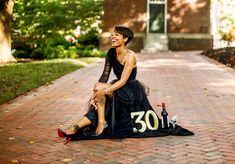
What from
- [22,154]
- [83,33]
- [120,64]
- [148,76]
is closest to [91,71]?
[148,76]

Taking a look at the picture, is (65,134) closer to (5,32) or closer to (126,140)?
(126,140)

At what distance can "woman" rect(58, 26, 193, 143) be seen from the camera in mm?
5664

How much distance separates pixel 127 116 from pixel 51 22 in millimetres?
19953

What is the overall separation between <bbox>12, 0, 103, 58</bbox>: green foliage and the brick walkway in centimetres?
1329

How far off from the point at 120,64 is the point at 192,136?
1.43 m

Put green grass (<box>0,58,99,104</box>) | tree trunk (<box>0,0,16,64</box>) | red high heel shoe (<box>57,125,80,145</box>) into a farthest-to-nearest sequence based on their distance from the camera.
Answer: tree trunk (<box>0,0,16,64</box>), green grass (<box>0,58,99,104</box>), red high heel shoe (<box>57,125,80,145</box>)

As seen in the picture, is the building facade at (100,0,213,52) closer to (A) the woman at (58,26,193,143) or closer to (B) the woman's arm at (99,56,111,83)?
(B) the woman's arm at (99,56,111,83)

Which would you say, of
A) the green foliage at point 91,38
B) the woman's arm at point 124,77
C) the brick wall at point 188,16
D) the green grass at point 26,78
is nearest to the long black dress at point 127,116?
the woman's arm at point 124,77

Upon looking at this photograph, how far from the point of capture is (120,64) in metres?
5.91

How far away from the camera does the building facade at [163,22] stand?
1057 inches

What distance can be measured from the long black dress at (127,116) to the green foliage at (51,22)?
697 inches

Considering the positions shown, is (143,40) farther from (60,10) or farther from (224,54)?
(224,54)

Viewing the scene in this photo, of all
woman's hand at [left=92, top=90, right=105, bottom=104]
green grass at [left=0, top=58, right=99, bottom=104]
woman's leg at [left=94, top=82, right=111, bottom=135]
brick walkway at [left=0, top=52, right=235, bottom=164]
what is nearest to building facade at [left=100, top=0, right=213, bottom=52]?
green grass at [left=0, top=58, right=99, bottom=104]

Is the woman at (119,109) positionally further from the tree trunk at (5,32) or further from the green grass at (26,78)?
the tree trunk at (5,32)
